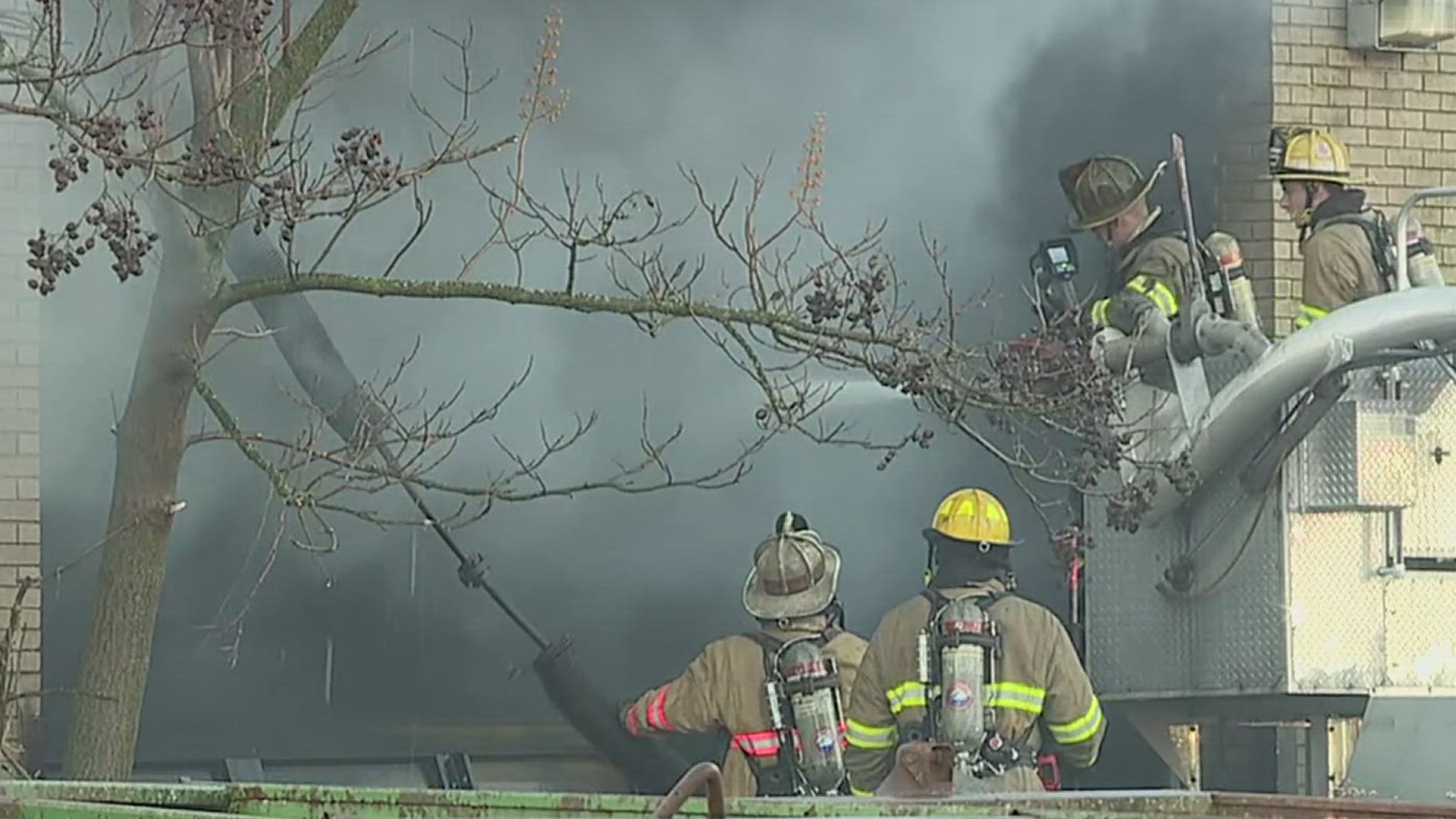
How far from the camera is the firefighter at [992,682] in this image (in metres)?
8.40

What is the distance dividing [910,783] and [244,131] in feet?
11.1

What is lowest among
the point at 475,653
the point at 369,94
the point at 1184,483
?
the point at 475,653

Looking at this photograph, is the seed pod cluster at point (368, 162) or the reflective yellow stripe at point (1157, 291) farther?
the reflective yellow stripe at point (1157, 291)

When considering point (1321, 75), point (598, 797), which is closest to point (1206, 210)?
point (1321, 75)

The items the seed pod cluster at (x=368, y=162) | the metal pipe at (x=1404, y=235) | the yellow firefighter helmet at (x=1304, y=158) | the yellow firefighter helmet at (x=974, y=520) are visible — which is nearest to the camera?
the seed pod cluster at (x=368, y=162)

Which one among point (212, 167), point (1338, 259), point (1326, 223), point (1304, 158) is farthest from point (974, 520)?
point (212, 167)

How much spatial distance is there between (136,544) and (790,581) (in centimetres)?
211

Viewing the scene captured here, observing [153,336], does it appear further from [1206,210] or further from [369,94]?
[1206,210]

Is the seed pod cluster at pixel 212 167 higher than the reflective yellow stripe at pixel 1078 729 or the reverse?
higher

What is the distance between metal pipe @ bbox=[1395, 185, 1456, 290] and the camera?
360 inches

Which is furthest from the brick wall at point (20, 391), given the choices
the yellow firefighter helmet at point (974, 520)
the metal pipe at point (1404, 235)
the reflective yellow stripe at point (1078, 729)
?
the metal pipe at point (1404, 235)

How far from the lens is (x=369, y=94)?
827 cm

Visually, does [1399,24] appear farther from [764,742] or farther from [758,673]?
[764,742]

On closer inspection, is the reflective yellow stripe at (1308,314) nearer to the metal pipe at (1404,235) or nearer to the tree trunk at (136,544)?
the metal pipe at (1404,235)
